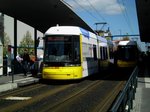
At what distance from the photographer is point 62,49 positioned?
2084 centimetres

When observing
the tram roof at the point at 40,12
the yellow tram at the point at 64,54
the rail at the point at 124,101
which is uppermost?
the tram roof at the point at 40,12

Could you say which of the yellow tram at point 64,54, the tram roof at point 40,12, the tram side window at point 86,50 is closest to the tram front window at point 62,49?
the yellow tram at point 64,54

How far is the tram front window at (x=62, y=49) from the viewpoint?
2078cm

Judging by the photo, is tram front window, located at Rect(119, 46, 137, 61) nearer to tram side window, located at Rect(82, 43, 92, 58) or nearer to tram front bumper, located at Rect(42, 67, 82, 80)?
tram side window, located at Rect(82, 43, 92, 58)

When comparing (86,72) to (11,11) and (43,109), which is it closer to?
(11,11)

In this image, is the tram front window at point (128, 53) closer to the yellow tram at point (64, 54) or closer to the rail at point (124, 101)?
the yellow tram at point (64, 54)

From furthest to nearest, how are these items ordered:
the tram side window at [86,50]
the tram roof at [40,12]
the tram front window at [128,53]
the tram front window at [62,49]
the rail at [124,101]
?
the tram front window at [128,53] → the tram roof at [40,12] → the tram side window at [86,50] → the tram front window at [62,49] → the rail at [124,101]

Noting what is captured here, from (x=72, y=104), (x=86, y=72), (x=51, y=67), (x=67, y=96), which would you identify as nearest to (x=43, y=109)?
(x=72, y=104)

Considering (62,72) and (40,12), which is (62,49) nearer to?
(62,72)

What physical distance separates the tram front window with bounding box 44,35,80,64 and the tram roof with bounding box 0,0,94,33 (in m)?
4.15

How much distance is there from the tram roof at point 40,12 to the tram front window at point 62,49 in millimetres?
4151

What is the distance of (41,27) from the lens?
107ft

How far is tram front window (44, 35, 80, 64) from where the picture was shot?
20781 mm

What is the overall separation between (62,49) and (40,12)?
8.57 meters
